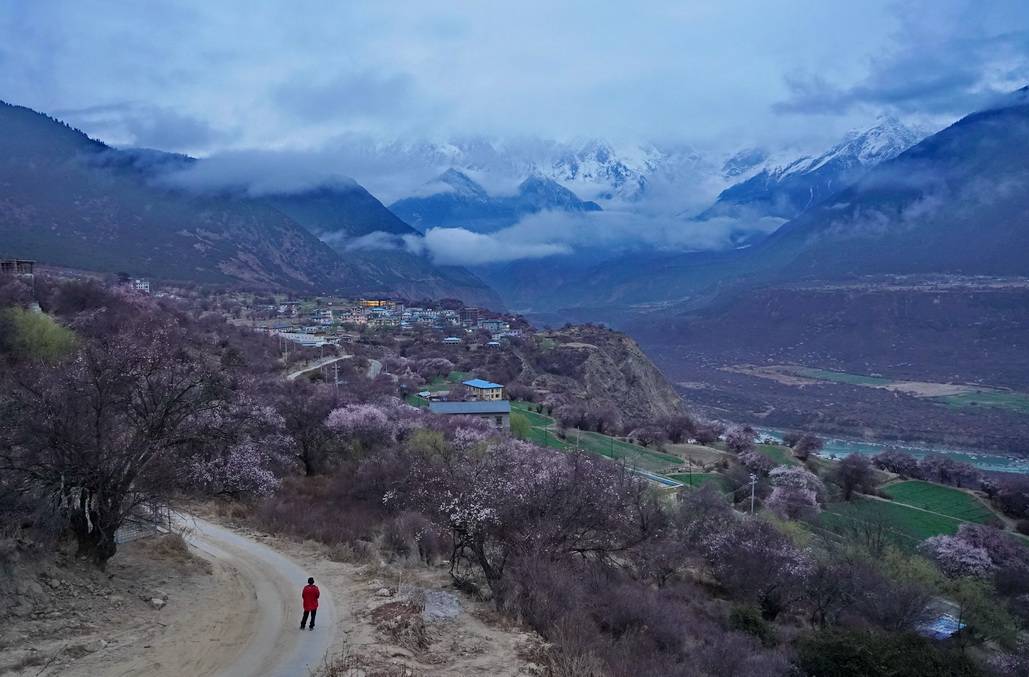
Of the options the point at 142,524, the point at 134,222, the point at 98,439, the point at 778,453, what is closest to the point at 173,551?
the point at 142,524

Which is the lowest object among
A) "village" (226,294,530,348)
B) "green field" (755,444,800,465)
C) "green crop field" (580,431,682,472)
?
"green field" (755,444,800,465)

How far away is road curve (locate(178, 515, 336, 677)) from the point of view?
10.5 metres

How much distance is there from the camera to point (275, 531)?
18406 millimetres

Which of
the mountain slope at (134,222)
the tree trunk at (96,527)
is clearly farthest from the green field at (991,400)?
the mountain slope at (134,222)

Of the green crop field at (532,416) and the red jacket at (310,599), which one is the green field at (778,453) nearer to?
the green crop field at (532,416)

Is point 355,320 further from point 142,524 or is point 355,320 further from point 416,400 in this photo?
point 142,524

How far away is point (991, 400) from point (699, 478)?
74698mm

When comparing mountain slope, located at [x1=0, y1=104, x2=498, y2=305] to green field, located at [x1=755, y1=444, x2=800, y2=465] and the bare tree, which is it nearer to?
green field, located at [x1=755, y1=444, x2=800, y2=465]

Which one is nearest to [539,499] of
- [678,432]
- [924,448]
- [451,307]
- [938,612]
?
[938,612]

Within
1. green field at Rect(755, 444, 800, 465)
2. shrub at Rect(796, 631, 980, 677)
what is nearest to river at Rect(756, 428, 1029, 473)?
green field at Rect(755, 444, 800, 465)

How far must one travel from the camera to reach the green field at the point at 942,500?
40.6 meters

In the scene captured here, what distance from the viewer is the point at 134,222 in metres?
138

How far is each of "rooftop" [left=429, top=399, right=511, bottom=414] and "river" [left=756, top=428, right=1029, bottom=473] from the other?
33.4 meters

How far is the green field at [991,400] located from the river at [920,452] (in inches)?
871
